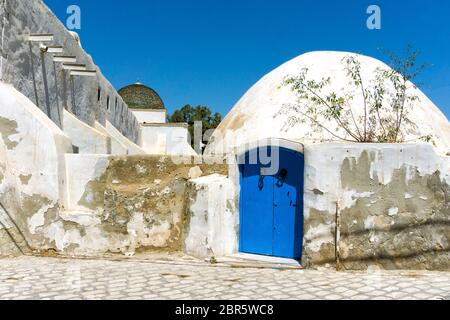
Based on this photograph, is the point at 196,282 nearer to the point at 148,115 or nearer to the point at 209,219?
the point at 209,219

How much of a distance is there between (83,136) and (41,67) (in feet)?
7.12

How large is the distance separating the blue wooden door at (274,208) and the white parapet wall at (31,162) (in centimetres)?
298

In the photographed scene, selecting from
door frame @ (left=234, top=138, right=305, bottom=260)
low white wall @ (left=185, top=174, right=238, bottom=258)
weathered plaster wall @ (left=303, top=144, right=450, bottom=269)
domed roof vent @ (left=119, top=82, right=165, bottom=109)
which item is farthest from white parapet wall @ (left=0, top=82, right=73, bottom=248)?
domed roof vent @ (left=119, top=82, right=165, bottom=109)

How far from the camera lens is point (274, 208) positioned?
653 centimetres

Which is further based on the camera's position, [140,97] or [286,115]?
[140,97]

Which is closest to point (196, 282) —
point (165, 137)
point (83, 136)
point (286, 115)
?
point (286, 115)

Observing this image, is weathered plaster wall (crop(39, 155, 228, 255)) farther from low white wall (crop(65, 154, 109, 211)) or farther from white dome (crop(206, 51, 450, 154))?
white dome (crop(206, 51, 450, 154))

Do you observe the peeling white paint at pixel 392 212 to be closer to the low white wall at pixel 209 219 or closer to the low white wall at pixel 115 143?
the low white wall at pixel 209 219

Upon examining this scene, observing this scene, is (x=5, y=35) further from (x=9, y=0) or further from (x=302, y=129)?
(x=302, y=129)

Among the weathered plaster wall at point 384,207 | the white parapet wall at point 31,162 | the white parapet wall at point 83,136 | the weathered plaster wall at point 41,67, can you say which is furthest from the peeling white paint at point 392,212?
the white parapet wall at point 83,136

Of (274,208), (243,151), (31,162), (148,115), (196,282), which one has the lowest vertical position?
(196,282)

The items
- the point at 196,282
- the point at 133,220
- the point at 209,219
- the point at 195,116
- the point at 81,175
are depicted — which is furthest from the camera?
the point at 195,116

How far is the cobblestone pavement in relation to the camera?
4.60m
